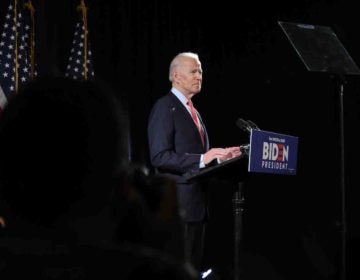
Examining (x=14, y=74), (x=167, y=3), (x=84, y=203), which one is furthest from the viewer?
(x=167, y=3)

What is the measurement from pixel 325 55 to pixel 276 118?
1323 mm

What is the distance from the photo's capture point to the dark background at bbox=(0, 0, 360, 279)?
4836 millimetres

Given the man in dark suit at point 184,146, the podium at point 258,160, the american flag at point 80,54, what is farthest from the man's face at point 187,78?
the american flag at point 80,54

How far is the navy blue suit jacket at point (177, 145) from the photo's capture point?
3.34 m

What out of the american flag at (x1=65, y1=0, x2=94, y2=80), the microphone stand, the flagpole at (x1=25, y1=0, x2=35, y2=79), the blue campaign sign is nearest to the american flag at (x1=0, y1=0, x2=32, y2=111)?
the flagpole at (x1=25, y1=0, x2=35, y2=79)

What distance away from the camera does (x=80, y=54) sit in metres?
4.39

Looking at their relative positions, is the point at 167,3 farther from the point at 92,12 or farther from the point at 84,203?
the point at 84,203

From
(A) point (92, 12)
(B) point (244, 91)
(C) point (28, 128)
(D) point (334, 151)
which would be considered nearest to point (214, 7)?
(B) point (244, 91)

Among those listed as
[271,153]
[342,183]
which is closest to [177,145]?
[271,153]

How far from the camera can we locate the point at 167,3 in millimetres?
4738

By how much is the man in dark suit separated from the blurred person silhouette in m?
2.38

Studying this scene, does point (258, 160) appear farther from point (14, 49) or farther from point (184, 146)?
point (14, 49)

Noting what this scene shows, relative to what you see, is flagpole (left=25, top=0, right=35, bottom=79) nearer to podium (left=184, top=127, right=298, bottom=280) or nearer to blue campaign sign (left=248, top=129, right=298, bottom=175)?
podium (left=184, top=127, right=298, bottom=280)

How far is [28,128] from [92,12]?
373 cm
